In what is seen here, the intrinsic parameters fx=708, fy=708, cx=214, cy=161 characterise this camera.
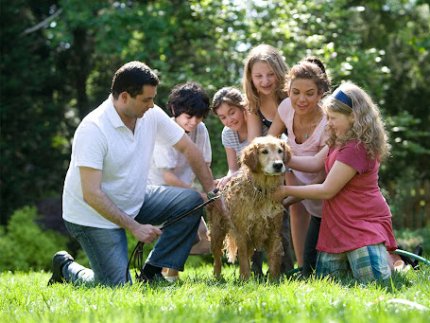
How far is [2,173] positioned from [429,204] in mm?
9829

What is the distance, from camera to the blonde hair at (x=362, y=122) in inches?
206

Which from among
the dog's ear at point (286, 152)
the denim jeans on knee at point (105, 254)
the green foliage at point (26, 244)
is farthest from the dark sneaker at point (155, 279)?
the green foliage at point (26, 244)

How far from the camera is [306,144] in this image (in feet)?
19.3

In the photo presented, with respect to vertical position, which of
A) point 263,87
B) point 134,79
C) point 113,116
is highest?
point 134,79

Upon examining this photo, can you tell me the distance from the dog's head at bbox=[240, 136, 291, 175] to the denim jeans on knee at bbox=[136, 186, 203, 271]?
69cm

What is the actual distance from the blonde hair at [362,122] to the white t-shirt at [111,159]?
5.30ft

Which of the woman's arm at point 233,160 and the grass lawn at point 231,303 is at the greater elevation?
the woman's arm at point 233,160

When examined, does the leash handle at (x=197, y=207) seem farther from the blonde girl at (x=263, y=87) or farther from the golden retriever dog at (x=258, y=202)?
the blonde girl at (x=263, y=87)

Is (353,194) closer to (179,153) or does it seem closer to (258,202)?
(258,202)

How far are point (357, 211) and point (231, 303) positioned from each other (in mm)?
1647

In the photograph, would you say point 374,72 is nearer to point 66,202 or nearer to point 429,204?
point 429,204

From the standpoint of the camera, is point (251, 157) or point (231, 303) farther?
point (251, 157)

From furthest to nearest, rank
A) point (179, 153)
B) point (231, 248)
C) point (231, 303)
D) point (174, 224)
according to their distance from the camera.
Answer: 1. point (179, 153)
2. point (231, 248)
3. point (174, 224)
4. point (231, 303)

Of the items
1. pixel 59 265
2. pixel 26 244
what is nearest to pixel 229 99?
pixel 59 265
